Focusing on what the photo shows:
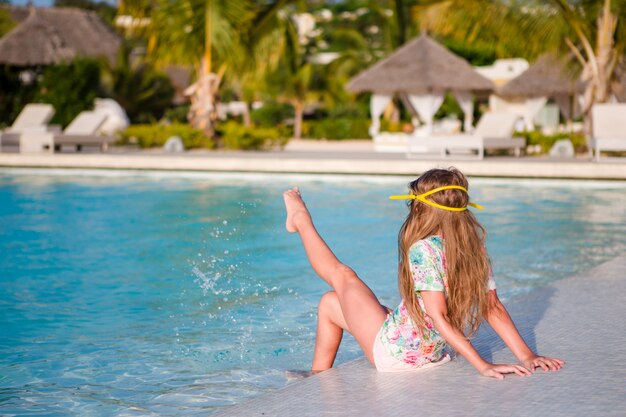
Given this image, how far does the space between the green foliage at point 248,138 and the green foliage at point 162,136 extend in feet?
1.88

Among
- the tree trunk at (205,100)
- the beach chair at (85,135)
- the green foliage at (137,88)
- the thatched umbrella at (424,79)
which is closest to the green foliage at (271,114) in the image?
the green foliage at (137,88)

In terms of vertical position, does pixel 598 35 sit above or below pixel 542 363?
above

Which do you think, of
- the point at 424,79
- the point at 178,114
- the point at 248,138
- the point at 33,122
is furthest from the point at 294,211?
the point at 178,114

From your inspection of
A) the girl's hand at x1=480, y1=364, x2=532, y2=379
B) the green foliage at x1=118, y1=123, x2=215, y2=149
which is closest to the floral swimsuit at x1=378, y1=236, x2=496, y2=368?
the girl's hand at x1=480, y1=364, x2=532, y2=379

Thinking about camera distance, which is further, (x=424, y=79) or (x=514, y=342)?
(x=424, y=79)

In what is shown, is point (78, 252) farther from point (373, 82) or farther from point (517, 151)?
point (373, 82)

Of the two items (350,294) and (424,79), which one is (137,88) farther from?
(350,294)

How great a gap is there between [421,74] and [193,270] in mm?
16657

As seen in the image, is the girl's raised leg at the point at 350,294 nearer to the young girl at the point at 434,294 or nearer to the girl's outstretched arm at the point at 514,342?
the young girl at the point at 434,294

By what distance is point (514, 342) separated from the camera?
374 centimetres

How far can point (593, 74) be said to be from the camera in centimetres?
1853

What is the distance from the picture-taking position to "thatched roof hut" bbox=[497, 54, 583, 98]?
27297 mm

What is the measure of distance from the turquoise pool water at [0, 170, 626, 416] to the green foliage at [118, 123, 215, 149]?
631cm

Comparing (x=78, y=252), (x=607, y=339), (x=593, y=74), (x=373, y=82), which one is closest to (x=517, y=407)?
(x=607, y=339)
